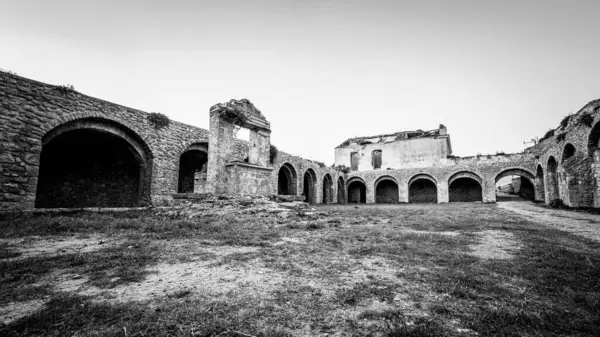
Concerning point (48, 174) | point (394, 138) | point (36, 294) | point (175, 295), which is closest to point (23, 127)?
point (48, 174)

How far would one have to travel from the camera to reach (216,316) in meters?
1.53

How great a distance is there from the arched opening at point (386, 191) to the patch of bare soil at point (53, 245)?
85.4 ft

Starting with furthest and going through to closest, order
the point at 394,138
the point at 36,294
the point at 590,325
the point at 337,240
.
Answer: the point at 394,138
the point at 337,240
the point at 36,294
the point at 590,325

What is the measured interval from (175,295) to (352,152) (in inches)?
1131

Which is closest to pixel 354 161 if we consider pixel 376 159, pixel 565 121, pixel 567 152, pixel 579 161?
pixel 376 159

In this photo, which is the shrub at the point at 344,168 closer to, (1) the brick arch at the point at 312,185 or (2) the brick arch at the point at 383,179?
(2) the brick arch at the point at 383,179

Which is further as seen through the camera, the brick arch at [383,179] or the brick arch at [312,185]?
the brick arch at [383,179]

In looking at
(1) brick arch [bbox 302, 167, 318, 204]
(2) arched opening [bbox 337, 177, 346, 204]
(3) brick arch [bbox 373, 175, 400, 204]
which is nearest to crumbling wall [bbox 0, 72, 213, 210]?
(1) brick arch [bbox 302, 167, 318, 204]

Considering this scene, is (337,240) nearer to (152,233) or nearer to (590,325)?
(590,325)

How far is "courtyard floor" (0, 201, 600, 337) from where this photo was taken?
4.70ft

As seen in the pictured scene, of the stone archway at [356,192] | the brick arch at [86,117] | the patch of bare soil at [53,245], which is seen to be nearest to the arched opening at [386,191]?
the stone archway at [356,192]

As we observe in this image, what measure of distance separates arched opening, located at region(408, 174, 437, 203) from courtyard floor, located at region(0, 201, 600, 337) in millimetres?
23772

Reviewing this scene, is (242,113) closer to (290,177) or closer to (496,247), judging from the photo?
(496,247)

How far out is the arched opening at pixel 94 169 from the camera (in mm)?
10023
